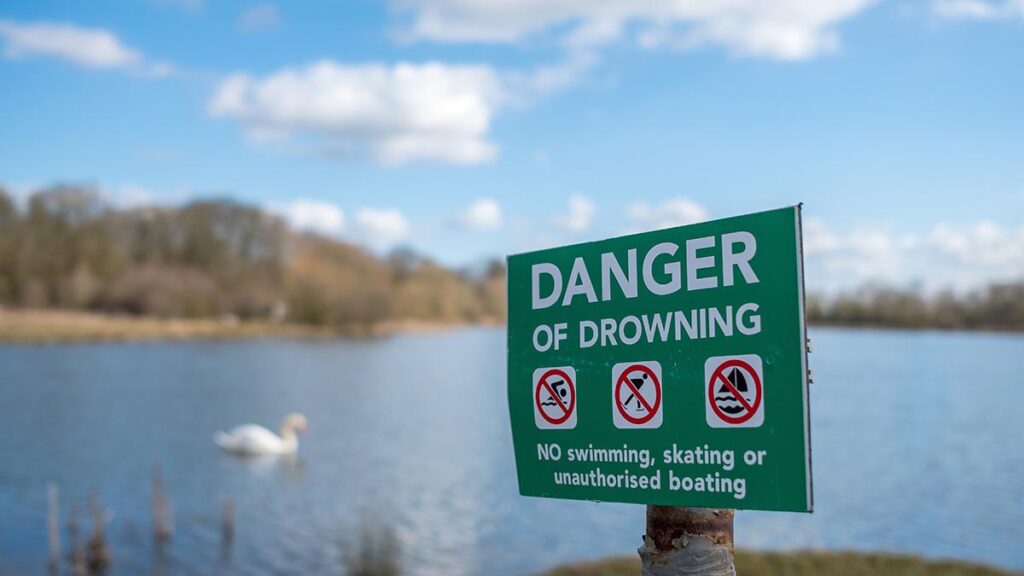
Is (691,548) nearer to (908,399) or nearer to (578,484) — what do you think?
(578,484)

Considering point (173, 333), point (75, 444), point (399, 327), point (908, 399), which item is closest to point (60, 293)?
point (173, 333)

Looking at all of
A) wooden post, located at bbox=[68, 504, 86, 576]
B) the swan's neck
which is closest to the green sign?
wooden post, located at bbox=[68, 504, 86, 576]

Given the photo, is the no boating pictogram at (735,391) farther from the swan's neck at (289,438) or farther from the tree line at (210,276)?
the tree line at (210,276)

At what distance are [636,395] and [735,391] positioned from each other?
1.02ft

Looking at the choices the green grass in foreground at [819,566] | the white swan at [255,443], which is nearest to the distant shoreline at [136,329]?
the white swan at [255,443]

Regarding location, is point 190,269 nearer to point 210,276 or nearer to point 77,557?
point 210,276

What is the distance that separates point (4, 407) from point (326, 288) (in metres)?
65.5

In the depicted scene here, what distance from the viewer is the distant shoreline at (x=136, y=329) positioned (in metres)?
72.1

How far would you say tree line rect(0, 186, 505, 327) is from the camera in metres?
87.8

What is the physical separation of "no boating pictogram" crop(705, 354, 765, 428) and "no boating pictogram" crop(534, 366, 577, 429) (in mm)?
461

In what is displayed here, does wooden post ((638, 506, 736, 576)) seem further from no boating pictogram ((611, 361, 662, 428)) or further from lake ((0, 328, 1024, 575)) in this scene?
lake ((0, 328, 1024, 575))

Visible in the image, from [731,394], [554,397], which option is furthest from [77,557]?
[731,394]

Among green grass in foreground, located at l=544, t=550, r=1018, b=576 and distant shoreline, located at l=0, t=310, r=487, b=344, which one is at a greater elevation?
distant shoreline, located at l=0, t=310, r=487, b=344

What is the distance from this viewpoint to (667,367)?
268 cm
